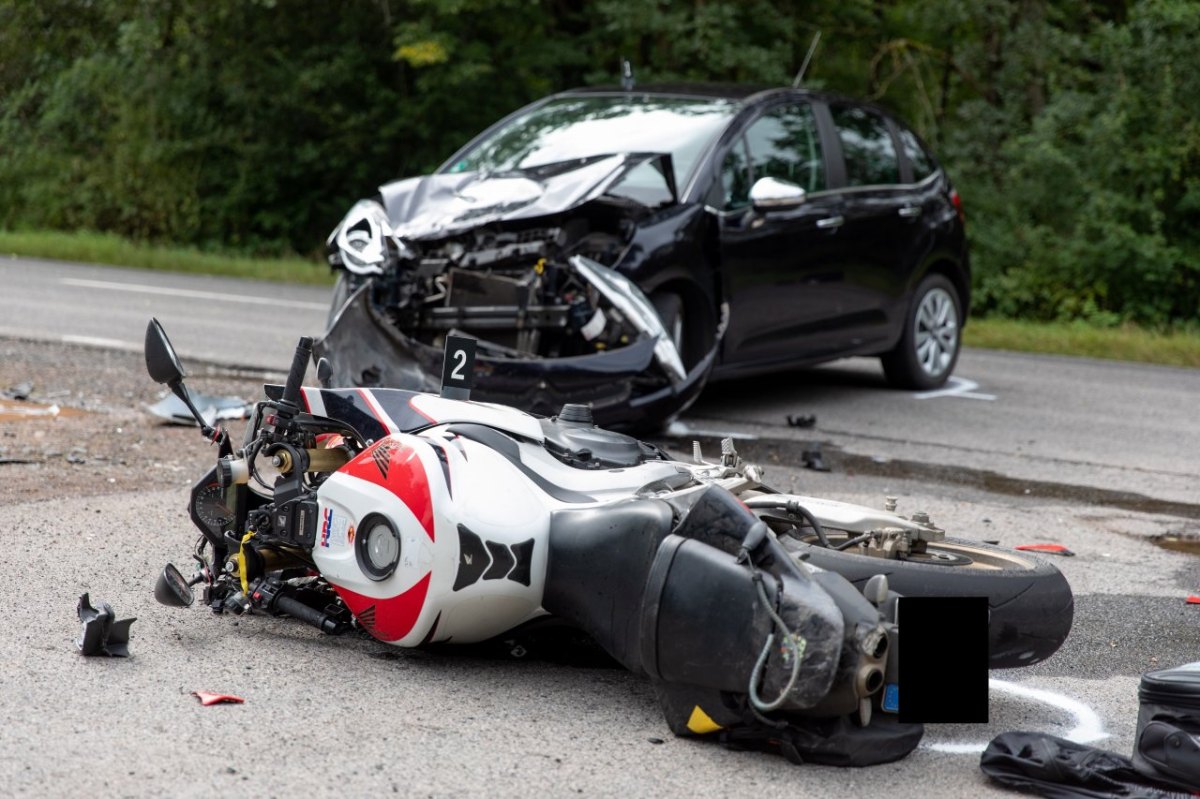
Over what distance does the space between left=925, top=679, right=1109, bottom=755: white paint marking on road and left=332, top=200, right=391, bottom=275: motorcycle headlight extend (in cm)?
412

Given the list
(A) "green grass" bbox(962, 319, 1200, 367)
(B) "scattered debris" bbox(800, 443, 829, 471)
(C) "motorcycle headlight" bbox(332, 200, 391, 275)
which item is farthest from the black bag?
(A) "green grass" bbox(962, 319, 1200, 367)

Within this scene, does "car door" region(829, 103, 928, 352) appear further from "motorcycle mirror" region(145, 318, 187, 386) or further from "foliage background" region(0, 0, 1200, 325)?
"foliage background" region(0, 0, 1200, 325)

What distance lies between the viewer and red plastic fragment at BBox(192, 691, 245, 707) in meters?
4.06

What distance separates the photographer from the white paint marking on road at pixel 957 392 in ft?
34.6

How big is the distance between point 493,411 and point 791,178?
5134mm

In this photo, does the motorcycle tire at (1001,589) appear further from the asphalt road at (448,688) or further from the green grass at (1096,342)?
the green grass at (1096,342)

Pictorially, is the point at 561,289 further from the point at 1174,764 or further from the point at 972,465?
the point at 1174,764

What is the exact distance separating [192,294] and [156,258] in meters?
4.99

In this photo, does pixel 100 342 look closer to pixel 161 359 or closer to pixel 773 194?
pixel 773 194

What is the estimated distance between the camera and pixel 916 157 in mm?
10672

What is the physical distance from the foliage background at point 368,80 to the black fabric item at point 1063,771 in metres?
14.9

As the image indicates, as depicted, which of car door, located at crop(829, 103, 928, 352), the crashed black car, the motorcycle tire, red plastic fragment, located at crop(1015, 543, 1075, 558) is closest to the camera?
the motorcycle tire

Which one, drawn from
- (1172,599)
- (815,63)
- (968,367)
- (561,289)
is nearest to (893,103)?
(815,63)

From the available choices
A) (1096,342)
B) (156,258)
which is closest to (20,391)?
(1096,342)
